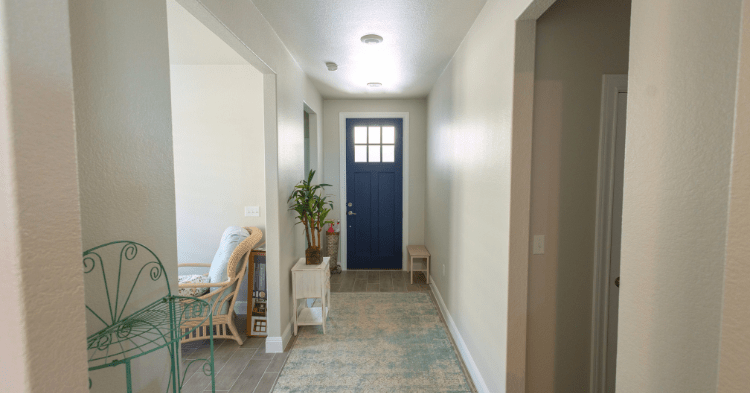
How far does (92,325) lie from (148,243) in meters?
0.34

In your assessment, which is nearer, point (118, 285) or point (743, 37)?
point (743, 37)

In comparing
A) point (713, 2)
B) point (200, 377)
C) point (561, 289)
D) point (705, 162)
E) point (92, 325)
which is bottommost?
point (200, 377)

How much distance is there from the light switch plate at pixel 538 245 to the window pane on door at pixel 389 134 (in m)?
3.71

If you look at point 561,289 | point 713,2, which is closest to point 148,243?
point 713,2

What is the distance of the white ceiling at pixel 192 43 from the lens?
8.16 ft

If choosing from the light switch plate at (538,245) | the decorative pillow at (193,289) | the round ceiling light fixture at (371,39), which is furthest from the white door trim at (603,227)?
the decorative pillow at (193,289)

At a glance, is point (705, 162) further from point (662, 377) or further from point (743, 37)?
point (662, 377)

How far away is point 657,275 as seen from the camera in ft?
3.17

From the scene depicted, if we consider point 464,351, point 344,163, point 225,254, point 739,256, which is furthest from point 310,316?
point 739,256

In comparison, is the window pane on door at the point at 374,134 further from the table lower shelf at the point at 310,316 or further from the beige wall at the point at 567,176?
the beige wall at the point at 567,176

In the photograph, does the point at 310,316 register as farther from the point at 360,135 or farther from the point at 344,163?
the point at 360,135

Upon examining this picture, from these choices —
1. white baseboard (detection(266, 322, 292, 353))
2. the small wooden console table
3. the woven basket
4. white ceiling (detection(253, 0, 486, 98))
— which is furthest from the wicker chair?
the woven basket

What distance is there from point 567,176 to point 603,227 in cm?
35

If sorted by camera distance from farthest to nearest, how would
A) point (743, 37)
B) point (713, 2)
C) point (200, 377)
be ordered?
1. point (200, 377)
2. point (713, 2)
3. point (743, 37)
